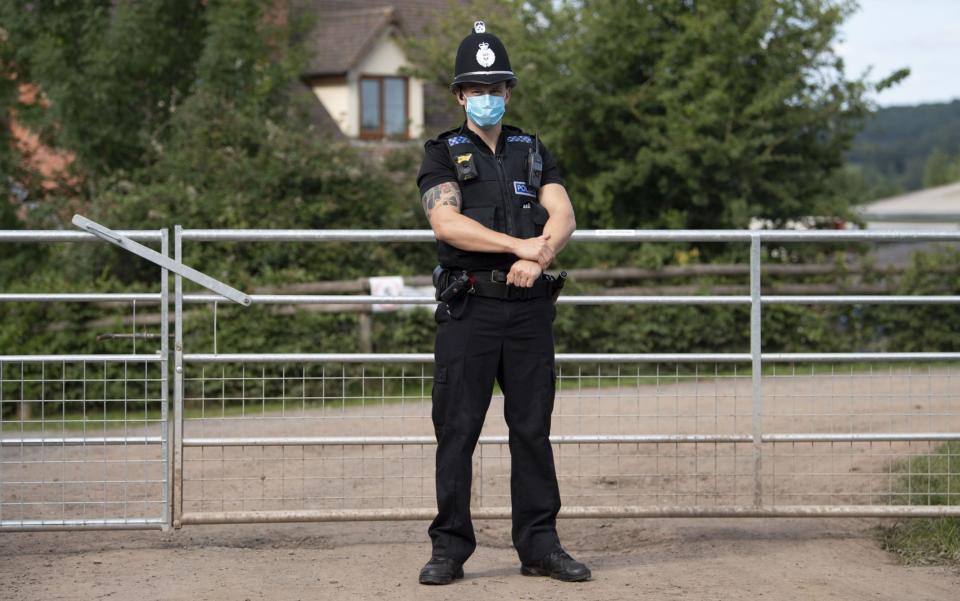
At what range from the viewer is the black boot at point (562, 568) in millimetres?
5719

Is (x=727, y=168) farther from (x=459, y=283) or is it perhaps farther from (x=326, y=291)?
(x=459, y=283)

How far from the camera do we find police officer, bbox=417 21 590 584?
5.59 metres

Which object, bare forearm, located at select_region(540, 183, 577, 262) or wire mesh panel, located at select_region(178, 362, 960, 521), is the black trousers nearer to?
bare forearm, located at select_region(540, 183, 577, 262)

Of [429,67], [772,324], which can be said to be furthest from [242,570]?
[429,67]

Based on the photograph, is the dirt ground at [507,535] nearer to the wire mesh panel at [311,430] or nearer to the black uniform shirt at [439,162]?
the wire mesh panel at [311,430]

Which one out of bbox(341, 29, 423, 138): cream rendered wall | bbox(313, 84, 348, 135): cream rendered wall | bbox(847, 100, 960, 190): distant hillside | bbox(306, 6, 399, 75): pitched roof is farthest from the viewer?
bbox(847, 100, 960, 190): distant hillside

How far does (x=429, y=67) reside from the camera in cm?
2131

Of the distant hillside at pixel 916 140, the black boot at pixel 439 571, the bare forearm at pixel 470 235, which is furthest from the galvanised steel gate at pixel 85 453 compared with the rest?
the distant hillside at pixel 916 140

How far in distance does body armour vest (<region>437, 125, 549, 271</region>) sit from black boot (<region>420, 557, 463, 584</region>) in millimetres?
1293

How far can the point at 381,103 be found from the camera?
3058 centimetres

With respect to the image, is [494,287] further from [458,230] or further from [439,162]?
[439,162]

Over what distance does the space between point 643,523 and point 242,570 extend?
2.46 meters

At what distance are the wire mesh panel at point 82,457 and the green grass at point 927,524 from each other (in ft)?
12.5

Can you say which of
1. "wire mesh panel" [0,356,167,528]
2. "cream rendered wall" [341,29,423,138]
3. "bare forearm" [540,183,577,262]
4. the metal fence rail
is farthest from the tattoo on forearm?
"cream rendered wall" [341,29,423,138]
